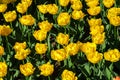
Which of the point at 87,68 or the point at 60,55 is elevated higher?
the point at 60,55

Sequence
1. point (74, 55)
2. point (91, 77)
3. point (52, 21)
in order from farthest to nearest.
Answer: point (52, 21), point (74, 55), point (91, 77)

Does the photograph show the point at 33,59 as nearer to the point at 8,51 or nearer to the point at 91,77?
the point at 8,51

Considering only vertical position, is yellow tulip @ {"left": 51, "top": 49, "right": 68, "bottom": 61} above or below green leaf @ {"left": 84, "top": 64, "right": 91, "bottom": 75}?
above

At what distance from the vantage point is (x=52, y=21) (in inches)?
235

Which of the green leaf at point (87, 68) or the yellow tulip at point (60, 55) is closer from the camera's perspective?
the yellow tulip at point (60, 55)

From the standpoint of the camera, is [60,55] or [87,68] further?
[87,68]

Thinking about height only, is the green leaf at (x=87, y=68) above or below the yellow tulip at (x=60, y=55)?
below

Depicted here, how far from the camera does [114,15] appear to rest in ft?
16.8

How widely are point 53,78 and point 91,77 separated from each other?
1.72ft

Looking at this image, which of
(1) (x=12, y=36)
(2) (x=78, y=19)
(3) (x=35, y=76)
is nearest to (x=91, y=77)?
(3) (x=35, y=76)

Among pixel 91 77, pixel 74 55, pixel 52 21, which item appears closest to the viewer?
pixel 91 77

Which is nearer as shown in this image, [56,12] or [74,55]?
[74,55]

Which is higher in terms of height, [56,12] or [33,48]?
[56,12]

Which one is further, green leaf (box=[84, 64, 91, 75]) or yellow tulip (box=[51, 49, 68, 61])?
green leaf (box=[84, 64, 91, 75])
